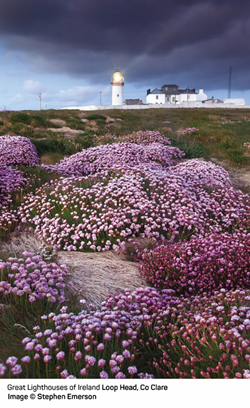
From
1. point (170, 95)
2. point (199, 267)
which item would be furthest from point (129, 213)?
point (170, 95)

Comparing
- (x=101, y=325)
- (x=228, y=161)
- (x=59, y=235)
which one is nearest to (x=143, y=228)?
(x=59, y=235)

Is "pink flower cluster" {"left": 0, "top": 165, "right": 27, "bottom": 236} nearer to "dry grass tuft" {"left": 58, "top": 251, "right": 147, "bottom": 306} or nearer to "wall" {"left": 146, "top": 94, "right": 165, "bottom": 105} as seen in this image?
"dry grass tuft" {"left": 58, "top": 251, "right": 147, "bottom": 306}

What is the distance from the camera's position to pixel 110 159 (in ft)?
32.3

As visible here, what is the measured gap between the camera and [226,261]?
430 cm

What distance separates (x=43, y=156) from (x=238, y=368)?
1138cm

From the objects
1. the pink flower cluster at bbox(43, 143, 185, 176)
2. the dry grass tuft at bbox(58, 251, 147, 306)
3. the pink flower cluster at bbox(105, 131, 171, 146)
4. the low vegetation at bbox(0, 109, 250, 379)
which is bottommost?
the dry grass tuft at bbox(58, 251, 147, 306)

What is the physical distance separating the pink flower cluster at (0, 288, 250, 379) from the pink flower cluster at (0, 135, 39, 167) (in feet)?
27.9

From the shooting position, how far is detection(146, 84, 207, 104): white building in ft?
365

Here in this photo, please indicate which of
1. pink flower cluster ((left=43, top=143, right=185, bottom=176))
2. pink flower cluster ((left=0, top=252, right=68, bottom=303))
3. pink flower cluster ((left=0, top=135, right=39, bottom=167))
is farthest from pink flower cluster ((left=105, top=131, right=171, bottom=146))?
pink flower cluster ((left=0, top=252, right=68, bottom=303))

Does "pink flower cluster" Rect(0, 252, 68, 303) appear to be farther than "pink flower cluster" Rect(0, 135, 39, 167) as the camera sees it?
No

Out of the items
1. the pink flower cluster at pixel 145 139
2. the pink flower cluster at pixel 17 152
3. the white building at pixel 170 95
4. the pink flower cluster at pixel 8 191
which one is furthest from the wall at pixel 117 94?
the pink flower cluster at pixel 8 191

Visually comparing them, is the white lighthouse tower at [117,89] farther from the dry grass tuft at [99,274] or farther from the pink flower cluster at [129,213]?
the dry grass tuft at [99,274]

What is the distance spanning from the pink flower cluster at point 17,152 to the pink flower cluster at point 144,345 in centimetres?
852

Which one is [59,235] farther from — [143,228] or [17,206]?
[17,206]
